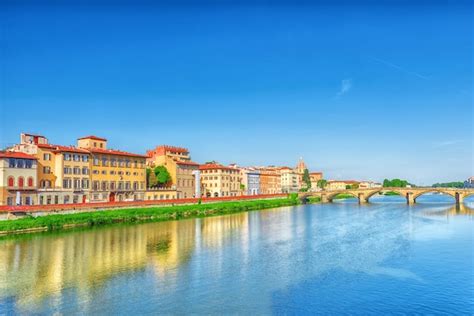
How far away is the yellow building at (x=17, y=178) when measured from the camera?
142 feet

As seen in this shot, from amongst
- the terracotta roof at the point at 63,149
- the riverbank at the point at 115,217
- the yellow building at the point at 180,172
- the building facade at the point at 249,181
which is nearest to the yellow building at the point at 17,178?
the terracotta roof at the point at 63,149

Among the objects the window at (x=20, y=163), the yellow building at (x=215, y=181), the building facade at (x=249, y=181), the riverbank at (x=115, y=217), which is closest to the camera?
the riverbank at (x=115, y=217)

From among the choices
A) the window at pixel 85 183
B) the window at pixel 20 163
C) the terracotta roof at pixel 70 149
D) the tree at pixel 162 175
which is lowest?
the window at pixel 85 183

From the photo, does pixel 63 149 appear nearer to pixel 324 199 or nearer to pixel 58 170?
pixel 58 170

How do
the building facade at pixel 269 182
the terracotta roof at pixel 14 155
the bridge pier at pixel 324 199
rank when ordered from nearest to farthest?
the terracotta roof at pixel 14 155, the bridge pier at pixel 324 199, the building facade at pixel 269 182

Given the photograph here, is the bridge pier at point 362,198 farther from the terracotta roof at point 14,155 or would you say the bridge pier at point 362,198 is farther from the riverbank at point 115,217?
the terracotta roof at point 14,155

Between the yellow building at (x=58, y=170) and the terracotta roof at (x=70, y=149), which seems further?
the terracotta roof at (x=70, y=149)

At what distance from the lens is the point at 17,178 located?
4478 cm

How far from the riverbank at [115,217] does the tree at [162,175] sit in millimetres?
11182

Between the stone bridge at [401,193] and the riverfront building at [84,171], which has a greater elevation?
the riverfront building at [84,171]

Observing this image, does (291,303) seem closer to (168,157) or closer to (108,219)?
(108,219)

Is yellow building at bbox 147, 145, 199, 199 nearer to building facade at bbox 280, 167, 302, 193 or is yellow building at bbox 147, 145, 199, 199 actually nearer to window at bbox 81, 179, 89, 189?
window at bbox 81, 179, 89, 189

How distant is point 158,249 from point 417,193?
6703 cm

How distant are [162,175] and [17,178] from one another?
89.2 feet
